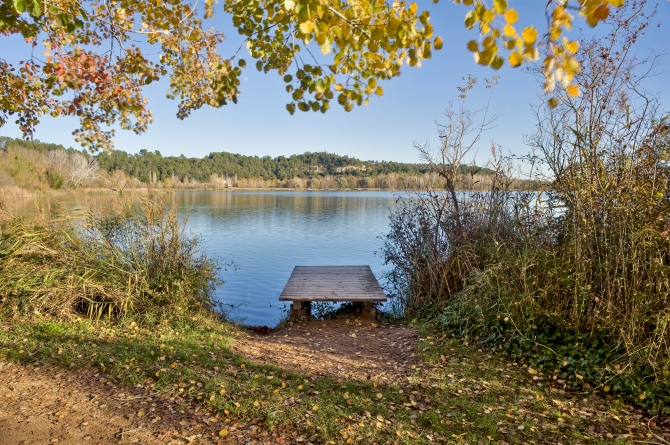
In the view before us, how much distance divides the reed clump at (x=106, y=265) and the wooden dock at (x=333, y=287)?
1.55 metres

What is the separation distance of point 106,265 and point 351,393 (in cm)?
444

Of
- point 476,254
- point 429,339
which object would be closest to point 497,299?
point 429,339

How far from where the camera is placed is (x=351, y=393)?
3.83m

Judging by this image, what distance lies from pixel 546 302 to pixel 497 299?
600 mm

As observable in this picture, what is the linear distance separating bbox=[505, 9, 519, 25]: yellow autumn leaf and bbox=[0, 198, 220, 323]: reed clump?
5.63 metres

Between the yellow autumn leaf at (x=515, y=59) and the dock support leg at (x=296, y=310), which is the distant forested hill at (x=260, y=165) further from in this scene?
the yellow autumn leaf at (x=515, y=59)

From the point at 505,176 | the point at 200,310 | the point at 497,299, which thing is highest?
the point at 505,176

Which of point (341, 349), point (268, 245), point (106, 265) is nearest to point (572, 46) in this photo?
point (341, 349)

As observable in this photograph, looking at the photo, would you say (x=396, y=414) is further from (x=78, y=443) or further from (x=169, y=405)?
(x=78, y=443)

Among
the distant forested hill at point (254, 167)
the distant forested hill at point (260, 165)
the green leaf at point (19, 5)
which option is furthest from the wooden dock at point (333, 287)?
the distant forested hill at point (260, 165)

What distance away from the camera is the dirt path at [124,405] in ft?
10.1

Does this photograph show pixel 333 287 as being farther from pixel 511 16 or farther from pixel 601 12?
pixel 601 12

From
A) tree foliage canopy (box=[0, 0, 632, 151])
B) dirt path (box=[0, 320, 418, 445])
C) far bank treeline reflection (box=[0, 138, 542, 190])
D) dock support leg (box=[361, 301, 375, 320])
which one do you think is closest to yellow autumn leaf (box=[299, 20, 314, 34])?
tree foliage canopy (box=[0, 0, 632, 151])

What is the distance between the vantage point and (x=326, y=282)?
333 inches
